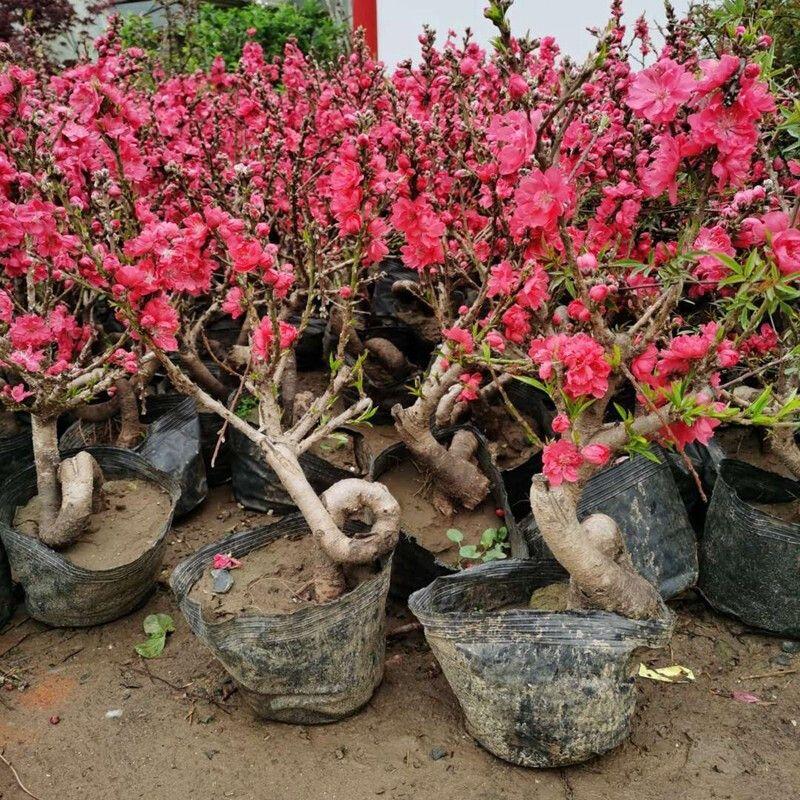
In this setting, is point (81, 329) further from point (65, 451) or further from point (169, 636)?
point (169, 636)

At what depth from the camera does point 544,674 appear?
1982 millimetres

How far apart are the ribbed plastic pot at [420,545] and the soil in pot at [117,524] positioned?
0.90 metres

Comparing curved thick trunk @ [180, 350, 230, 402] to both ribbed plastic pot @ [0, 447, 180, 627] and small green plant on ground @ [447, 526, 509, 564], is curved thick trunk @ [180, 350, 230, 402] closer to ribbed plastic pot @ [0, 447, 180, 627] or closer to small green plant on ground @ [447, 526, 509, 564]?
ribbed plastic pot @ [0, 447, 180, 627]

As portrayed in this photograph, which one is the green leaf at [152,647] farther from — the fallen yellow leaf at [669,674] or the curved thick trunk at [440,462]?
the fallen yellow leaf at [669,674]

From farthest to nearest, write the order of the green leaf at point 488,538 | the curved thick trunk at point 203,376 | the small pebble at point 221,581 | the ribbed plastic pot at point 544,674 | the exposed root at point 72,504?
the curved thick trunk at point 203,376, the green leaf at point 488,538, the exposed root at point 72,504, the small pebble at point 221,581, the ribbed plastic pot at point 544,674

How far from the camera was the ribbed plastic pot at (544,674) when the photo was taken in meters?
1.97

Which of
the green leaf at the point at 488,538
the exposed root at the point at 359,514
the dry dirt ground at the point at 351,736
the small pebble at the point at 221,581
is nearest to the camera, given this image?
the dry dirt ground at the point at 351,736

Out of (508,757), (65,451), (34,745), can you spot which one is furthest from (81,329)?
(508,757)

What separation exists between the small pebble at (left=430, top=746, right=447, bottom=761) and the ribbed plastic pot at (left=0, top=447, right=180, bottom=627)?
1.21m

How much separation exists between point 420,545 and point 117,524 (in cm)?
120

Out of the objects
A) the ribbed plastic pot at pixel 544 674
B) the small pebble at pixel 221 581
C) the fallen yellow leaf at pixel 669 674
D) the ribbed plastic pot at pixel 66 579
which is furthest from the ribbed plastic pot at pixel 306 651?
the fallen yellow leaf at pixel 669 674

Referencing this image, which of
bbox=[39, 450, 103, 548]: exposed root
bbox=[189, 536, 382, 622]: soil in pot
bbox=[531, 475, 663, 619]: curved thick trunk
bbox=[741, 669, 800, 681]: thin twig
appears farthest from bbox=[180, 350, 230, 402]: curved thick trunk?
bbox=[741, 669, 800, 681]: thin twig

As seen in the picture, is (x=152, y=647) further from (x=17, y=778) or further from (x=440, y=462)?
(x=440, y=462)

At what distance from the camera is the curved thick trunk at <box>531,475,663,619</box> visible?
1999 millimetres
